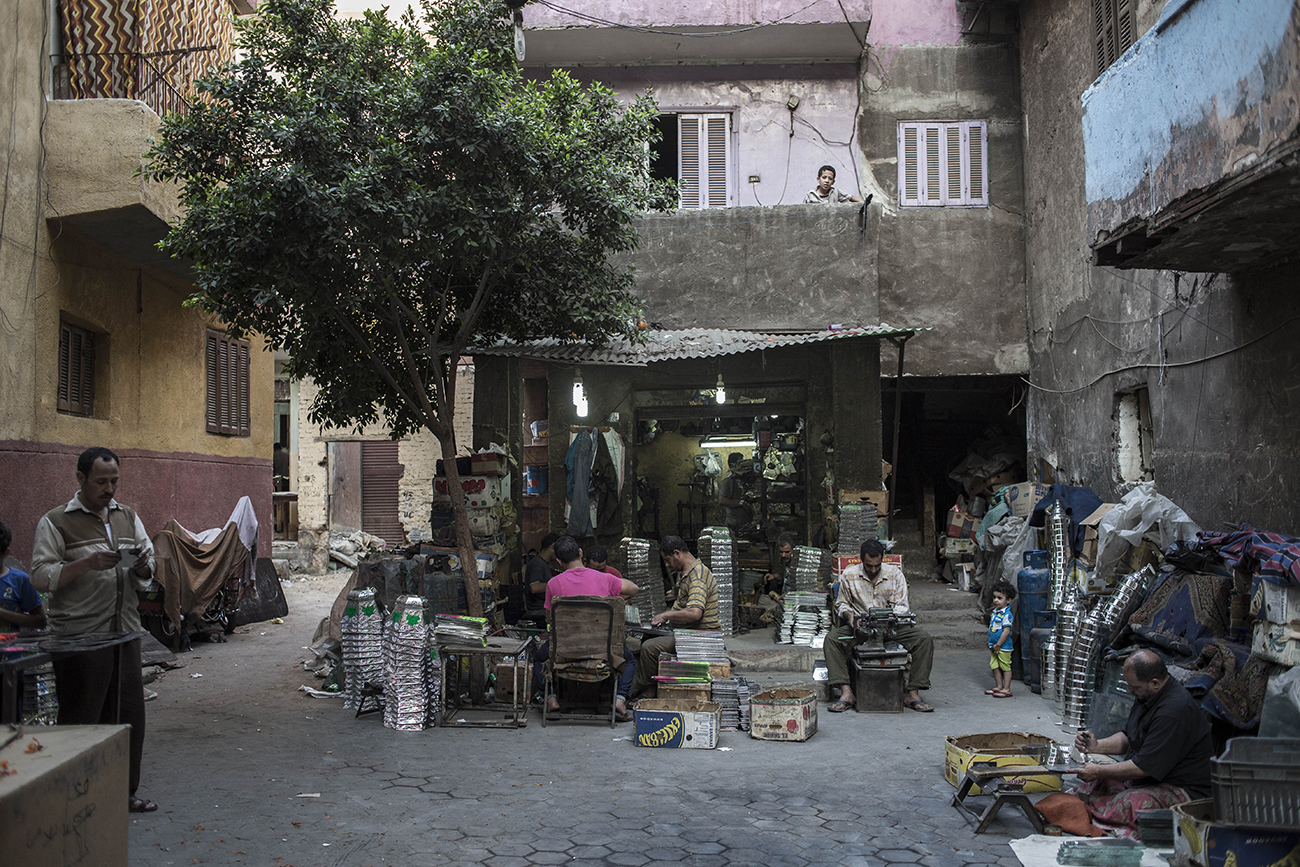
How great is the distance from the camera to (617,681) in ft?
26.1

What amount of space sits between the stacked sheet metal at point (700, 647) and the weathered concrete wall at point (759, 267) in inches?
266

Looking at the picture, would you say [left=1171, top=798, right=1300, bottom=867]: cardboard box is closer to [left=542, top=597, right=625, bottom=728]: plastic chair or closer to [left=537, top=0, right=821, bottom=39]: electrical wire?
[left=542, top=597, right=625, bottom=728]: plastic chair

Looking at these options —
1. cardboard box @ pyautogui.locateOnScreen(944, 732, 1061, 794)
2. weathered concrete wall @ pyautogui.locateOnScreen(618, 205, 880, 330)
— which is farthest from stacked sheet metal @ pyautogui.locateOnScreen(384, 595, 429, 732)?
weathered concrete wall @ pyautogui.locateOnScreen(618, 205, 880, 330)

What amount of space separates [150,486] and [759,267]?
8.93 meters

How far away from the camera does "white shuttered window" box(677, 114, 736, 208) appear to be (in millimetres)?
14844

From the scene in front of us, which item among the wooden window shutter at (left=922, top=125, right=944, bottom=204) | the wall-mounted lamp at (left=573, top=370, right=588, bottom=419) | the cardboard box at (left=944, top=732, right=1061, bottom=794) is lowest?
the cardboard box at (left=944, top=732, right=1061, bottom=794)

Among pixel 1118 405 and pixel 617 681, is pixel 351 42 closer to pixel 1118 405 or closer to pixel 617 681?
pixel 617 681

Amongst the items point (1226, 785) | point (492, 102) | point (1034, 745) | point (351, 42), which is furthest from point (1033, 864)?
point (351, 42)

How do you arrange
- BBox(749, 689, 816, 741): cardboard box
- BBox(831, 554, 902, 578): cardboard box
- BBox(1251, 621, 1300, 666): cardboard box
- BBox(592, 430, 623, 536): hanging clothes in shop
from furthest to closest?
1. BBox(592, 430, 623, 536): hanging clothes in shop
2. BBox(831, 554, 902, 578): cardboard box
3. BBox(749, 689, 816, 741): cardboard box
4. BBox(1251, 621, 1300, 666): cardboard box

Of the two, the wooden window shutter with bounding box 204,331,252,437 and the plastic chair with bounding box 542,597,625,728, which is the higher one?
the wooden window shutter with bounding box 204,331,252,437

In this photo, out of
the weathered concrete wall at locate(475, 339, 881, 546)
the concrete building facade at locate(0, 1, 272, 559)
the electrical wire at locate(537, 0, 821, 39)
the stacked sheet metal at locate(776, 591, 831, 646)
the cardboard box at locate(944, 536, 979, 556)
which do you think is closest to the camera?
the concrete building facade at locate(0, 1, 272, 559)

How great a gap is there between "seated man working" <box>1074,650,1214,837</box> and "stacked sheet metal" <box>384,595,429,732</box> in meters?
4.85

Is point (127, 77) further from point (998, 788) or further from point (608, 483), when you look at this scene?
point (998, 788)

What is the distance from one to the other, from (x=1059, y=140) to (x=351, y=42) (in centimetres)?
916
